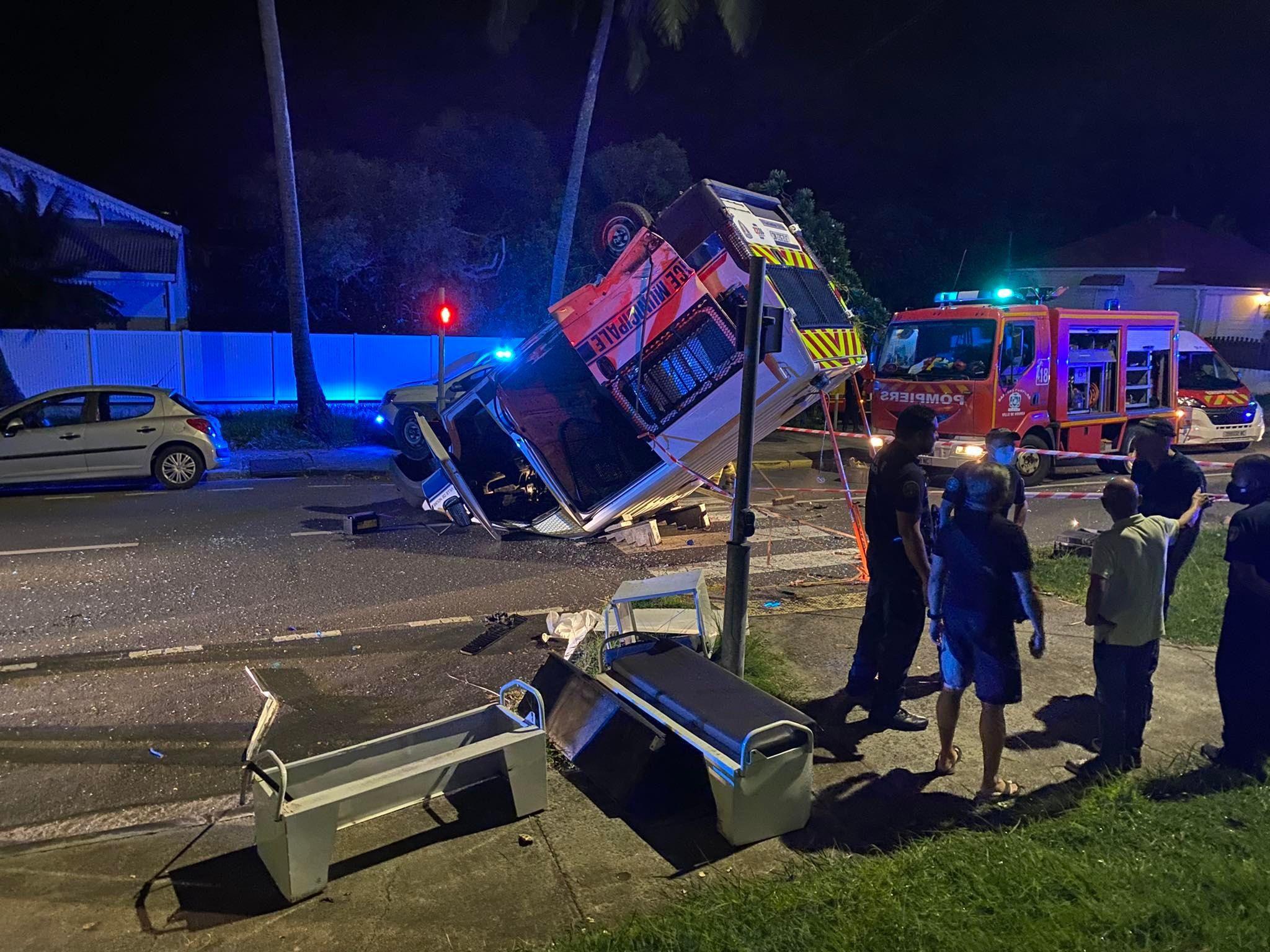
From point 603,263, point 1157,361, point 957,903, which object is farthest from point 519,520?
point 1157,361

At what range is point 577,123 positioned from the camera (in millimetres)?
19250

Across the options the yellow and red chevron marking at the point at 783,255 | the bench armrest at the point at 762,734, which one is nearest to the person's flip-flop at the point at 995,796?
the bench armrest at the point at 762,734

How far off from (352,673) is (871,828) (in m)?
3.43

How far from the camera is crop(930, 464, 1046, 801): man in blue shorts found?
4.07m

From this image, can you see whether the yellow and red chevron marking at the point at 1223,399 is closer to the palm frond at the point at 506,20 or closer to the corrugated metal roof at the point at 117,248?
the palm frond at the point at 506,20

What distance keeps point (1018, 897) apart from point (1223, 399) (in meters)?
17.5

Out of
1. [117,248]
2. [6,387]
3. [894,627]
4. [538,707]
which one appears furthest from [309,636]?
[117,248]

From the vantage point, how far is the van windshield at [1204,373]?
56.7 feet

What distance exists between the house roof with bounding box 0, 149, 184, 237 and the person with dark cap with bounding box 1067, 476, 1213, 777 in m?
24.1

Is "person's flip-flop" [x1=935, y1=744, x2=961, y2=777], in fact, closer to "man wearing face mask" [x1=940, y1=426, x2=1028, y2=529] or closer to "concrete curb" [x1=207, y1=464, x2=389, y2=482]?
"man wearing face mask" [x1=940, y1=426, x2=1028, y2=529]

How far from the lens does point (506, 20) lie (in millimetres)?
18875

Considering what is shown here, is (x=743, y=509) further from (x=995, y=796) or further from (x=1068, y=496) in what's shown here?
(x=1068, y=496)

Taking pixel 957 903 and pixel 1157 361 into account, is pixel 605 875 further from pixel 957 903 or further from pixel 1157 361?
pixel 1157 361

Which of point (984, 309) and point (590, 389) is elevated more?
point (984, 309)
